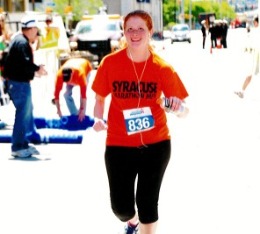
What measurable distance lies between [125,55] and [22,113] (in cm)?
440

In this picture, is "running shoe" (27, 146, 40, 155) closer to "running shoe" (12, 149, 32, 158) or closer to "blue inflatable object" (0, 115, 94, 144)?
"running shoe" (12, 149, 32, 158)

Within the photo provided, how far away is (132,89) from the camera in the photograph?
4160 millimetres

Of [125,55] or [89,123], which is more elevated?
[125,55]

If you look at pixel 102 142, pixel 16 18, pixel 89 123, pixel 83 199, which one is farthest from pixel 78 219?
pixel 16 18

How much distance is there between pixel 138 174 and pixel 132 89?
1.83 ft

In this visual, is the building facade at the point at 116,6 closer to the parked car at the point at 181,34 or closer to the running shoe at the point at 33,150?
the parked car at the point at 181,34

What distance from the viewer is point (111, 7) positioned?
90.6 meters

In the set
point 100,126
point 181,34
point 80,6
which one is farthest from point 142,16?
point 80,6

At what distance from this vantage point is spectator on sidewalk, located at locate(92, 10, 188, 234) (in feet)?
13.7

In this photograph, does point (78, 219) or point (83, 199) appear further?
point (83, 199)

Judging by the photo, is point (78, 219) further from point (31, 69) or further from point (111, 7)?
point (111, 7)

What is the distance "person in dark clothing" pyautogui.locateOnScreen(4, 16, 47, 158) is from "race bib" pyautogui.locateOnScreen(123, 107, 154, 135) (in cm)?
413

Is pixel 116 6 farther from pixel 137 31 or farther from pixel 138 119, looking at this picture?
pixel 138 119

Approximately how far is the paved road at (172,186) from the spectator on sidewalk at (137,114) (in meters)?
0.93
